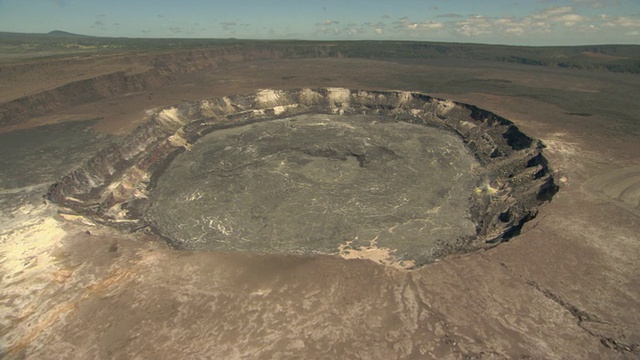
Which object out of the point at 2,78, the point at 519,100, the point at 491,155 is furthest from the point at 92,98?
the point at 519,100

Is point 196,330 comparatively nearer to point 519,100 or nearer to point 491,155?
point 491,155

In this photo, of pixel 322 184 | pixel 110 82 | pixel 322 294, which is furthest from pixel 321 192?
pixel 110 82

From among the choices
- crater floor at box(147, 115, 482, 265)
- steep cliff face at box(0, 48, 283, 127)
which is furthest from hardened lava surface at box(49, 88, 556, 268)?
steep cliff face at box(0, 48, 283, 127)

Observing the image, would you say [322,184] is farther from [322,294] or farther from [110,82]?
[110,82]

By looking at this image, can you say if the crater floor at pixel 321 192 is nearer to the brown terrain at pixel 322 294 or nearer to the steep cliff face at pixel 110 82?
the brown terrain at pixel 322 294

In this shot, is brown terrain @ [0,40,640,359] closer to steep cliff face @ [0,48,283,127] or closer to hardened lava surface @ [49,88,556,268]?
hardened lava surface @ [49,88,556,268]

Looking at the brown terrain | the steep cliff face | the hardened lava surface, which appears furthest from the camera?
the steep cliff face
